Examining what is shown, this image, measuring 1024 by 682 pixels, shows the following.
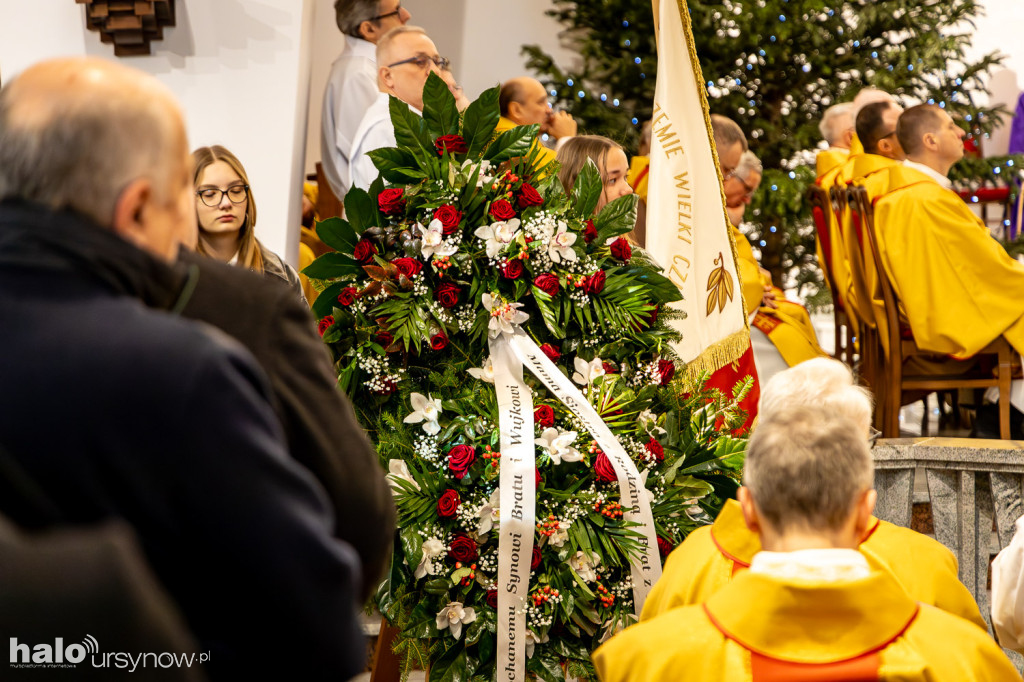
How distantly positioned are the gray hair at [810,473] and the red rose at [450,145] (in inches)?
54.3

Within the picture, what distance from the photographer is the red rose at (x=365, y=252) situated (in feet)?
9.08

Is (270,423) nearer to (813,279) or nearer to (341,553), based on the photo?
(341,553)

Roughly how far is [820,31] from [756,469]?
612cm

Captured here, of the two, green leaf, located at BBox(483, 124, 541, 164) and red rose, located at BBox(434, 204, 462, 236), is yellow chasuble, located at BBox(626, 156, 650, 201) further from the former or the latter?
red rose, located at BBox(434, 204, 462, 236)

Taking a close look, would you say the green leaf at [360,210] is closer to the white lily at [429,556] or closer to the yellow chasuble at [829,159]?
the white lily at [429,556]

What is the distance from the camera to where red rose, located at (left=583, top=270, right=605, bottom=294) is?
2.74 metres

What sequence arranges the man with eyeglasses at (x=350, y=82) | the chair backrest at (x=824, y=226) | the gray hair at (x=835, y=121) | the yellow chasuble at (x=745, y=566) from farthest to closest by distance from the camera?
the gray hair at (x=835, y=121)
the chair backrest at (x=824, y=226)
the man with eyeglasses at (x=350, y=82)
the yellow chasuble at (x=745, y=566)

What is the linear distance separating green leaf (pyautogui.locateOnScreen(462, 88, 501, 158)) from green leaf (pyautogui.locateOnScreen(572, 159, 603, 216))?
266 mm

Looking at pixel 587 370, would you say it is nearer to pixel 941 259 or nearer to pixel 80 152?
pixel 80 152

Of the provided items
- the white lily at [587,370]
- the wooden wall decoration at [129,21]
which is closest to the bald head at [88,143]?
the white lily at [587,370]

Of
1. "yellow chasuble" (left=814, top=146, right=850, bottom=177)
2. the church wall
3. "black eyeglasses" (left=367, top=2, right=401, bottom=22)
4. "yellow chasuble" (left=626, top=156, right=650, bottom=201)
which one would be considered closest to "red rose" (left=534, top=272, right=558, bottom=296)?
the church wall

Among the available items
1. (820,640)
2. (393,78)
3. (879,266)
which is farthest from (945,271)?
(820,640)

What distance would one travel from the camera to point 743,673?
65.1 inches

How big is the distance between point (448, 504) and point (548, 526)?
0.23 m
